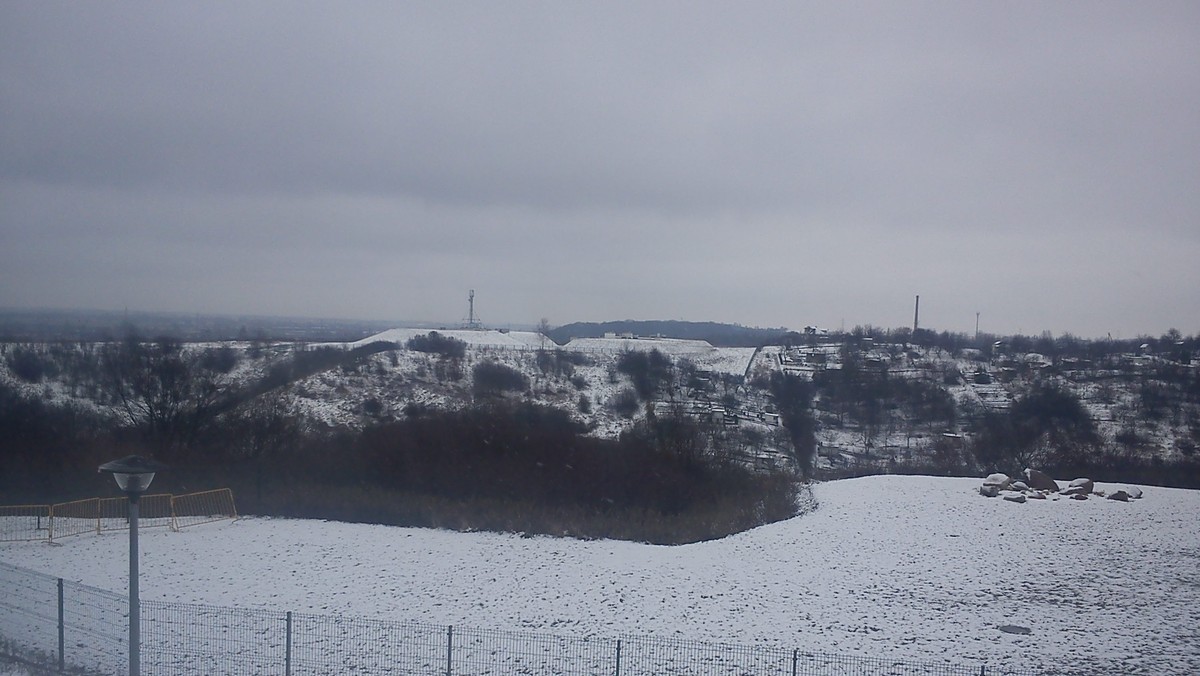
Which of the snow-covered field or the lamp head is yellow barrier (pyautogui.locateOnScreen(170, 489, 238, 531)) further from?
Answer: the lamp head

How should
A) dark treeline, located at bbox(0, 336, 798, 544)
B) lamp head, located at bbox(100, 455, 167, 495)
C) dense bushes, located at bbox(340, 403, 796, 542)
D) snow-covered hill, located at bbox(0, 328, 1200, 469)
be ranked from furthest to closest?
snow-covered hill, located at bbox(0, 328, 1200, 469) < dense bushes, located at bbox(340, 403, 796, 542) < dark treeline, located at bbox(0, 336, 798, 544) < lamp head, located at bbox(100, 455, 167, 495)

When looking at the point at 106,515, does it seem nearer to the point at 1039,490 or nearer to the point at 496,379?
the point at 496,379

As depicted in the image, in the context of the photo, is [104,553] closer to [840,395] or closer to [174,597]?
[174,597]

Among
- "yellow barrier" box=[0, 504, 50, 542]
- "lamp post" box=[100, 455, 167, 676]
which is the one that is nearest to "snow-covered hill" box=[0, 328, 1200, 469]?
"yellow barrier" box=[0, 504, 50, 542]

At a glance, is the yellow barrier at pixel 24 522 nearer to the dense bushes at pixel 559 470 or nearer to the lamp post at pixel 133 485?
the dense bushes at pixel 559 470

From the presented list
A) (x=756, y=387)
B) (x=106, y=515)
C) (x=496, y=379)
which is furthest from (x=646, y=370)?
(x=106, y=515)

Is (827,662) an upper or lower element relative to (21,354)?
lower

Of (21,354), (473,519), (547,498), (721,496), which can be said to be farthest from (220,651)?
(721,496)
